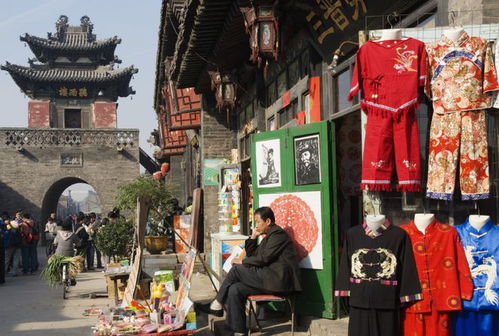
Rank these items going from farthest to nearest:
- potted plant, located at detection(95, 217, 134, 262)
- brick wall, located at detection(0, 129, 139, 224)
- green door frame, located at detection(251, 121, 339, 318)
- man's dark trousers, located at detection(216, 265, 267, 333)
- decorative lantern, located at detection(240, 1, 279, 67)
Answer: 1. brick wall, located at detection(0, 129, 139, 224)
2. potted plant, located at detection(95, 217, 134, 262)
3. decorative lantern, located at detection(240, 1, 279, 67)
4. green door frame, located at detection(251, 121, 339, 318)
5. man's dark trousers, located at detection(216, 265, 267, 333)

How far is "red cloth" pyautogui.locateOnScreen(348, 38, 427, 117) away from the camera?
4.57 meters

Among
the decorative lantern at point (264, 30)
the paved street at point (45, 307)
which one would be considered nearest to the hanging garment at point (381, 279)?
the decorative lantern at point (264, 30)

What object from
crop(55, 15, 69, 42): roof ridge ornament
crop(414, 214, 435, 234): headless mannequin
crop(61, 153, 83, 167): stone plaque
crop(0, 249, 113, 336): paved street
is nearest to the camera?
crop(414, 214, 435, 234): headless mannequin

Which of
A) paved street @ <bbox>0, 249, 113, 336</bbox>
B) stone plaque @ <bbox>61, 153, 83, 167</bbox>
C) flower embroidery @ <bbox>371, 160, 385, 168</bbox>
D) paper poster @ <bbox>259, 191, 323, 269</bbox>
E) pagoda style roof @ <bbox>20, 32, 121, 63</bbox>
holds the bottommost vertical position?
paved street @ <bbox>0, 249, 113, 336</bbox>

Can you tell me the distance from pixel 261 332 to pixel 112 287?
4.69 metres

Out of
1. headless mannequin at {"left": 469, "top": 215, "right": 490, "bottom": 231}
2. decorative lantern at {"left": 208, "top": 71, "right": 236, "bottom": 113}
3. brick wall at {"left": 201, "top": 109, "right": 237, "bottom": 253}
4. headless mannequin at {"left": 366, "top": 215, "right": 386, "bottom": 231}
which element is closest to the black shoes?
headless mannequin at {"left": 366, "top": 215, "right": 386, "bottom": 231}

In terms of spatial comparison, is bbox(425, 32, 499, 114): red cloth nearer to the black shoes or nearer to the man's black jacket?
the man's black jacket

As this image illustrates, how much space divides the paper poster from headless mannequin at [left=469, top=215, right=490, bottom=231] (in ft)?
6.75

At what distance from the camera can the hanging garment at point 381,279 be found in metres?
4.48

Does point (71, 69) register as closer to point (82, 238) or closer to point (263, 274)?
point (82, 238)

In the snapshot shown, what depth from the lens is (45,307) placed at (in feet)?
32.3

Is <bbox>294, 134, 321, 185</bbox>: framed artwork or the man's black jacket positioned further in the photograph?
<bbox>294, 134, 321, 185</bbox>: framed artwork

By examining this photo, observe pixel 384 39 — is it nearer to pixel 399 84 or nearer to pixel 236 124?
pixel 399 84

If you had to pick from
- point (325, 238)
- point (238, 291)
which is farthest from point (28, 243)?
point (325, 238)
